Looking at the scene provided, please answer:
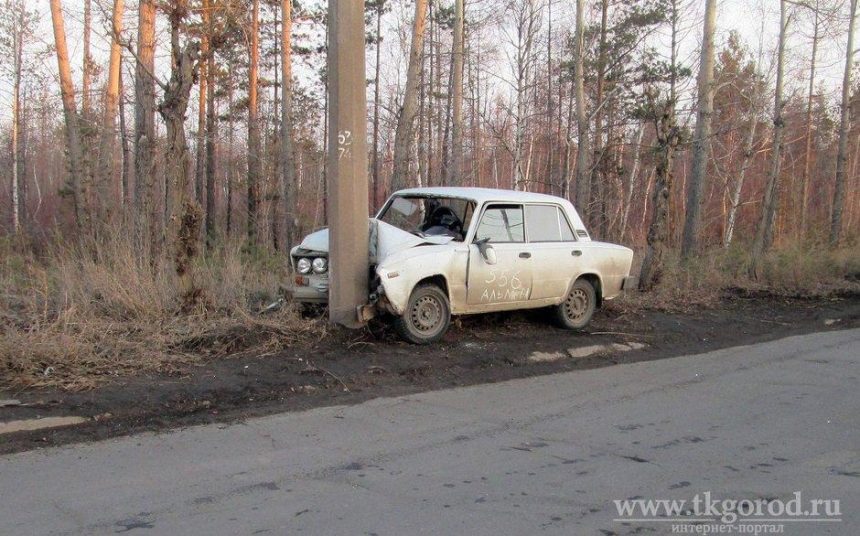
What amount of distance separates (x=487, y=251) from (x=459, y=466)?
4030 millimetres

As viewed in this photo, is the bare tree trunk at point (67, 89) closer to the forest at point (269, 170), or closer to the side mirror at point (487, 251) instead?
the forest at point (269, 170)

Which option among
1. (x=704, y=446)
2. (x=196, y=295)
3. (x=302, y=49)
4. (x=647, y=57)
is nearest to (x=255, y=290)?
(x=196, y=295)

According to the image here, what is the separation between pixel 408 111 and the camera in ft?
47.2

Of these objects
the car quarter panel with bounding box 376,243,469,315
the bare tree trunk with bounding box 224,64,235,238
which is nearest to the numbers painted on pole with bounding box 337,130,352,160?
the car quarter panel with bounding box 376,243,469,315

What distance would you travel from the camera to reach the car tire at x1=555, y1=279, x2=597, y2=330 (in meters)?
9.76

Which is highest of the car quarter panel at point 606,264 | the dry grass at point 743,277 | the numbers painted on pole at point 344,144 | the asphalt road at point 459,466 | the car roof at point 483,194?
the numbers painted on pole at point 344,144

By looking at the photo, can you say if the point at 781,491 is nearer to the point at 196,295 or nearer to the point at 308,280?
the point at 308,280

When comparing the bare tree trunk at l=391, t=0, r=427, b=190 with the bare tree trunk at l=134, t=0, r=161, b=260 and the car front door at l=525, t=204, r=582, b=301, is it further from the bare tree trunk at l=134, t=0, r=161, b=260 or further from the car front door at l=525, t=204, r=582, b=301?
the car front door at l=525, t=204, r=582, b=301

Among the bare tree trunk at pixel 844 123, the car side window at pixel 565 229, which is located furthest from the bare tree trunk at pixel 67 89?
the bare tree trunk at pixel 844 123

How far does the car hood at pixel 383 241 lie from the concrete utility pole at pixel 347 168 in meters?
0.22

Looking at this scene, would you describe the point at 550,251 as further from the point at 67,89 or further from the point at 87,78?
the point at 87,78

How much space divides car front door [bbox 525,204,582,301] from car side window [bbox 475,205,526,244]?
0.15m

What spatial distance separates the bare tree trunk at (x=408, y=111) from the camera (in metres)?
14.5

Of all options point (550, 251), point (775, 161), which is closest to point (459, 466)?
point (550, 251)
